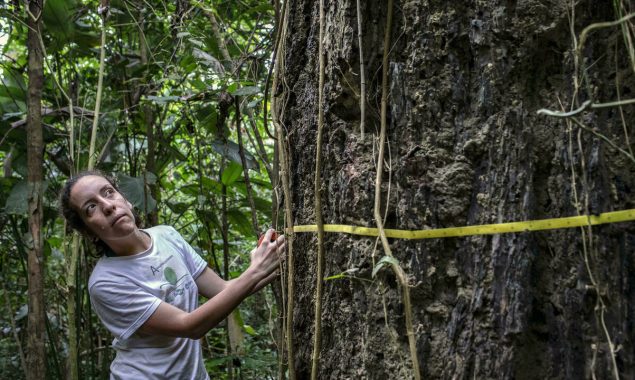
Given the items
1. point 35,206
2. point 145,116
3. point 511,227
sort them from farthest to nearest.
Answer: point 145,116 → point 35,206 → point 511,227

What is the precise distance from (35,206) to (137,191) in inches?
17.6

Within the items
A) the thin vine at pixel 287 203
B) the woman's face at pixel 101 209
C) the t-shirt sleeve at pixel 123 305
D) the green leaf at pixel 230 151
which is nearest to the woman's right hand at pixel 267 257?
the thin vine at pixel 287 203

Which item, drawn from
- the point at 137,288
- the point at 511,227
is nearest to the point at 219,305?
the point at 137,288

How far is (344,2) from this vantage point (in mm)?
1414

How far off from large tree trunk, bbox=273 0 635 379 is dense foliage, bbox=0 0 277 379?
1.20m

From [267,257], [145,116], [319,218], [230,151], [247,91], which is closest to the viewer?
[319,218]

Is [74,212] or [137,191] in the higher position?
[137,191]

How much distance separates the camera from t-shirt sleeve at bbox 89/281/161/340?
202cm

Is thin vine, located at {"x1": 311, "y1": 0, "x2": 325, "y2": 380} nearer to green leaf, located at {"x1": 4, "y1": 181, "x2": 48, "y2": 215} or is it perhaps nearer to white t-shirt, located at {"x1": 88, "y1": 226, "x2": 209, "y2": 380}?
white t-shirt, located at {"x1": 88, "y1": 226, "x2": 209, "y2": 380}

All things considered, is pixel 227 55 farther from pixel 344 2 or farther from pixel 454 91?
pixel 454 91

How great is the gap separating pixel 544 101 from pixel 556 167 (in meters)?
0.13

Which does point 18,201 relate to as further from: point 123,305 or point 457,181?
point 457,181

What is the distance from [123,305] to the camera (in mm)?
2055

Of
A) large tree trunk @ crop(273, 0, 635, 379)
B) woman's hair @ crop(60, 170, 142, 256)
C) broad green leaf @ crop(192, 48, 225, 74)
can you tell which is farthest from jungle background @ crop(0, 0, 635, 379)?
broad green leaf @ crop(192, 48, 225, 74)
